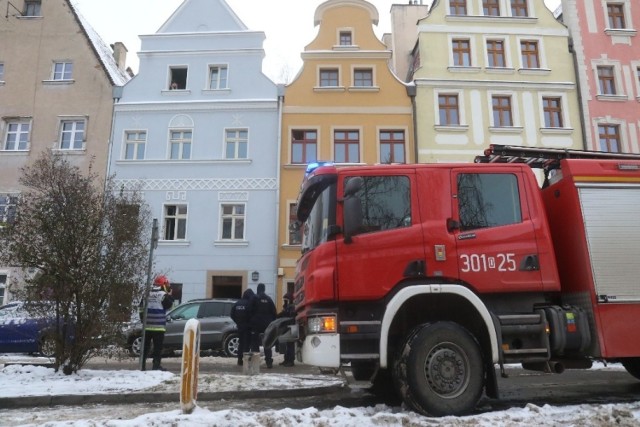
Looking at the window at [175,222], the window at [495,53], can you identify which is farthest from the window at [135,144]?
the window at [495,53]

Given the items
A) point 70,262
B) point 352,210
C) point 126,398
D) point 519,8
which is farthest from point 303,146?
point 352,210

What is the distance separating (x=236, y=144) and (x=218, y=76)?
353cm

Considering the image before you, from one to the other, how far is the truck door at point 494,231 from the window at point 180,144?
1746cm

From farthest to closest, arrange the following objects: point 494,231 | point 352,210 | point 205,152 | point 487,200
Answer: point 205,152 → point 487,200 → point 494,231 → point 352,210

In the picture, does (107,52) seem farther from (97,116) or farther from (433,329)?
(433,329)

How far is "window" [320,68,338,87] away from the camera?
22.9 meters

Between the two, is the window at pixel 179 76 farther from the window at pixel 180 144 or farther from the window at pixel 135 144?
the window at pixel 135 144

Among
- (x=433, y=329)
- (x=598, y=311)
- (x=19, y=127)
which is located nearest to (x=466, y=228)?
(x=433, y=329)

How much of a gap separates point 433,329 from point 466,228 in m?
1.25

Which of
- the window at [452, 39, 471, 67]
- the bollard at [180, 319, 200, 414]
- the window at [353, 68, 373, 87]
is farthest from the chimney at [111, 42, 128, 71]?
the bollard at [180, 319, 200, 414]

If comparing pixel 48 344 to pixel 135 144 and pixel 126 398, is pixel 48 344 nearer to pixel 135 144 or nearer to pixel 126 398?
pixel 126 398

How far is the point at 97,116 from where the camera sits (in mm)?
22828

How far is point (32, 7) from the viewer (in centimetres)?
2519

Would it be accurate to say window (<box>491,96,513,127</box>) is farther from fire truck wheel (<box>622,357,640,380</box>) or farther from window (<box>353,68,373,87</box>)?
fire truck wheel (<box>622,357,640,380</box>)
